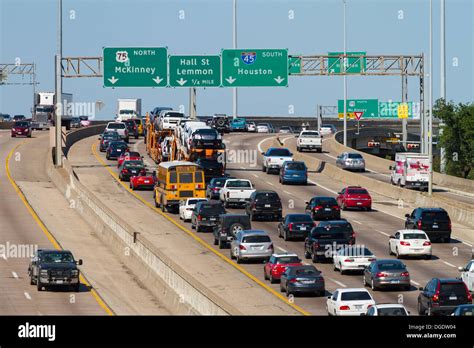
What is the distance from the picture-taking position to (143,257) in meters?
49.1

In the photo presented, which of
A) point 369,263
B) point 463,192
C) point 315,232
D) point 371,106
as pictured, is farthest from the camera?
point 371,106

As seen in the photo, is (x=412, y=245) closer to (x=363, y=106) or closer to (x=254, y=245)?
(x=254, y=245)

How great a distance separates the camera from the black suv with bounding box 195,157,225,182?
232 ft

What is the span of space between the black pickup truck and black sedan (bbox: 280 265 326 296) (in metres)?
6.96

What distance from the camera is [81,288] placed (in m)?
45.4

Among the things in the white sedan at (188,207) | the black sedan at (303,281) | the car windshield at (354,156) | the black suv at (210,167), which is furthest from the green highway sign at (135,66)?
the black sedan at (303,281)

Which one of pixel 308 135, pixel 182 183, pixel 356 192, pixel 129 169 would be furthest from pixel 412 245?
pixel 308 135

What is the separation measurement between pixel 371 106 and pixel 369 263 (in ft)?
382

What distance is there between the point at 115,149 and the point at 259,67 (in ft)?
47.4

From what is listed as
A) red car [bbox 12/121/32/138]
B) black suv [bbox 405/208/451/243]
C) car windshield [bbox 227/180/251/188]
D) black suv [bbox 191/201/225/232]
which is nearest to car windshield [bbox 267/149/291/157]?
car windshield [bbox 227/180/251/188]

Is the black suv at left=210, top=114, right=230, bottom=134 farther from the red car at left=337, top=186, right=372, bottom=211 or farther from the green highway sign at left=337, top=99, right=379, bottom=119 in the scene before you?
the red car at left=337, top=186, right=372, bottom=211
